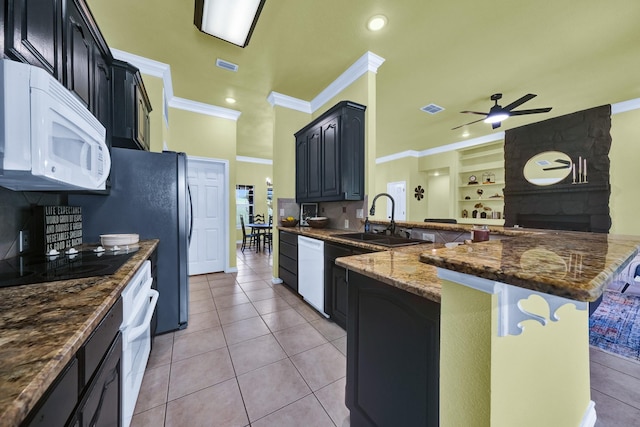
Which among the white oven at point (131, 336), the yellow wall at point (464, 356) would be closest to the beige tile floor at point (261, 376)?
the white oven at point (131, 336)

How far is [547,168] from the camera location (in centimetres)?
488

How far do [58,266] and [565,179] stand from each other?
22.3 feet

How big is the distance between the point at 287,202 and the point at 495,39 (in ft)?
10.7

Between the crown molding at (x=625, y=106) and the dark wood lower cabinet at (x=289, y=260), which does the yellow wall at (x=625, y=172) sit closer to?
the crown molding at (x=625, y=106)

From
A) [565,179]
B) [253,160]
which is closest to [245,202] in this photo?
[253,160]

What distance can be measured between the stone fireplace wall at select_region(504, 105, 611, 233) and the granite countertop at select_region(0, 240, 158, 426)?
6354 mm

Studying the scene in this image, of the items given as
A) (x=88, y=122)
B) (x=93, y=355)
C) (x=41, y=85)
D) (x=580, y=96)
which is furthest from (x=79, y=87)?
(x=580, y=96)

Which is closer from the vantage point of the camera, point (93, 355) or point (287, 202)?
point (93, 355)

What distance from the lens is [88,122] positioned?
1.15m

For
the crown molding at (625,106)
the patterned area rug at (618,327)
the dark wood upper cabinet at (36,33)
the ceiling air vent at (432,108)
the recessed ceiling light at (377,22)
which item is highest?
the ceiling air vent at (432,108)

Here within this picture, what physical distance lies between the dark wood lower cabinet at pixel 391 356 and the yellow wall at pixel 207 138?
365 cm

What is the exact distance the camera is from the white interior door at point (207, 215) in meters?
4.18

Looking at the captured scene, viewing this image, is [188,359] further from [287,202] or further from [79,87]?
[287,202]

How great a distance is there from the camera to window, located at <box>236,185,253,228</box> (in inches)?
325
